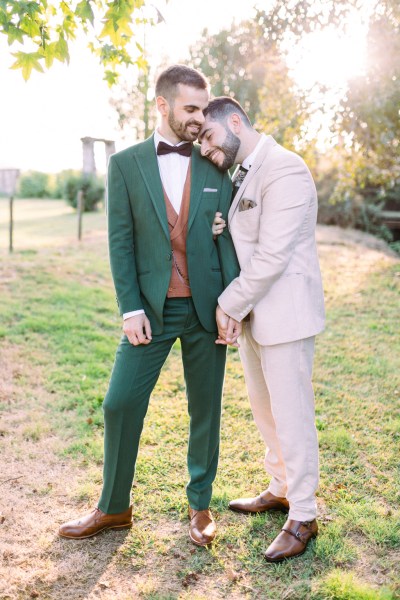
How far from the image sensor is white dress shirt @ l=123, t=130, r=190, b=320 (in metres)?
3.03

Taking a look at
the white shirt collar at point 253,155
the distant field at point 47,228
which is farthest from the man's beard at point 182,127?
the distant field at point 47,228

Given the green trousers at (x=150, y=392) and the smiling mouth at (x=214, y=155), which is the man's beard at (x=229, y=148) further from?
the green trousers at (x=150, y=392)

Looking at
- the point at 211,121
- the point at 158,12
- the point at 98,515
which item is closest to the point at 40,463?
the point at 98,515

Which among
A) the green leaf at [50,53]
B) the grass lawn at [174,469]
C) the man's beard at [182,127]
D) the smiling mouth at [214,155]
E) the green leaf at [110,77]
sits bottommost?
the grass lawn at [174,469]

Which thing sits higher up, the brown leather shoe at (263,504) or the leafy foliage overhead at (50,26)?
the leafy foliage overhead at (50,26)

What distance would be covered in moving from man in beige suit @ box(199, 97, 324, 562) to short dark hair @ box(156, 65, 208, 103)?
0.47 feet

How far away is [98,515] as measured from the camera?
3.31 meters

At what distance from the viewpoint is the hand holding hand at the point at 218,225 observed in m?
3.07

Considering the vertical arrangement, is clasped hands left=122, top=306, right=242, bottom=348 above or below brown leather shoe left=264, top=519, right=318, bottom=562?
above

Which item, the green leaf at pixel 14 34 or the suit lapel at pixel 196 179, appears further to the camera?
the green leaf at pixel 14 34

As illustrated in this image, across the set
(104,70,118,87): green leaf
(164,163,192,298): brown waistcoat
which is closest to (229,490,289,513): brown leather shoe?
(164,163,192,298): brown waistcoat

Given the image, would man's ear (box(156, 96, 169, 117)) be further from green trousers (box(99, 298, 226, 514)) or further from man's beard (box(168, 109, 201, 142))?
green trousers (box(99, 298, 226, 514))

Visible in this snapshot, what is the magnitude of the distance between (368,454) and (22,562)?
2581 mm

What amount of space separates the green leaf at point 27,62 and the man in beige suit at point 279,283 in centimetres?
124
